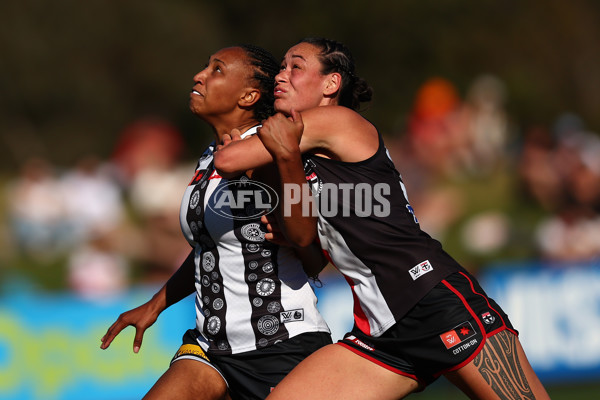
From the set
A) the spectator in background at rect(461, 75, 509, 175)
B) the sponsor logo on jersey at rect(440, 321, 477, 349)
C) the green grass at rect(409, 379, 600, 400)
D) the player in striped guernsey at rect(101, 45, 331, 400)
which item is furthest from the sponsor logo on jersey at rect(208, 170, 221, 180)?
the spectator in background at rect(461, 75, 509, 175)

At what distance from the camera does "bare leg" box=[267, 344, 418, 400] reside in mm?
3945

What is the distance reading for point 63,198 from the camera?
1452 centimetres

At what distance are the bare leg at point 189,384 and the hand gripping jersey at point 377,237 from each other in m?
0.91

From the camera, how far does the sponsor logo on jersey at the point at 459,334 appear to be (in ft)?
12.6

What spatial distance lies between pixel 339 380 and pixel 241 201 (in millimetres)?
1050

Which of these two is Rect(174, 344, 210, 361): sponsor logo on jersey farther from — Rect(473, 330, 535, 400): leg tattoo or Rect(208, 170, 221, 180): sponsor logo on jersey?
Rect(473, 330, 535, 400): leg tattoo

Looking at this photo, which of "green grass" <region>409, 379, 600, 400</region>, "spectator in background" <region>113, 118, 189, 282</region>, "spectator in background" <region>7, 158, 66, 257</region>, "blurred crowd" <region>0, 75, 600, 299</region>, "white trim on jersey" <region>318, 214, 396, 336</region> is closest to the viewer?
Result: "white trim on jersey" <region>318, 214, 396, 336</region>

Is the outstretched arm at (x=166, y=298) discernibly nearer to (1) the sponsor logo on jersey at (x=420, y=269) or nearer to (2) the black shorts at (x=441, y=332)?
(2) the black shorts at (x=441, y=332)

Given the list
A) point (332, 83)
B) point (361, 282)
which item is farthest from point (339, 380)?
point (332, 83)

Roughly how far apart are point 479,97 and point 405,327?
1618cm

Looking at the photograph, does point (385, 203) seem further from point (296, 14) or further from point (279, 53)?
point (296, 14)

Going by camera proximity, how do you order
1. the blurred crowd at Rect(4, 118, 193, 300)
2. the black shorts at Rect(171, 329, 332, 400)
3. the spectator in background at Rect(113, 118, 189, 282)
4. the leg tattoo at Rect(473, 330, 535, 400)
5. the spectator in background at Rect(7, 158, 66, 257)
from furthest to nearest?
1. the spectator in background at Rect(7, 158, 66, 257)
2. the blurred crowd at Rect(4, 118, 193, 300)
3. the spectator in background at Rect(113, 118, 189, 282)
4. the black shorts at Rect(171, 329, 332, 400)
5. the leg tattoo at Rect(473, 330, 535, 400)

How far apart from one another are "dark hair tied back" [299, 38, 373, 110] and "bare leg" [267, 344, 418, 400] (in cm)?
129

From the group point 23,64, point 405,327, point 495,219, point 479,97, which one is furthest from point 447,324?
point 23,64
